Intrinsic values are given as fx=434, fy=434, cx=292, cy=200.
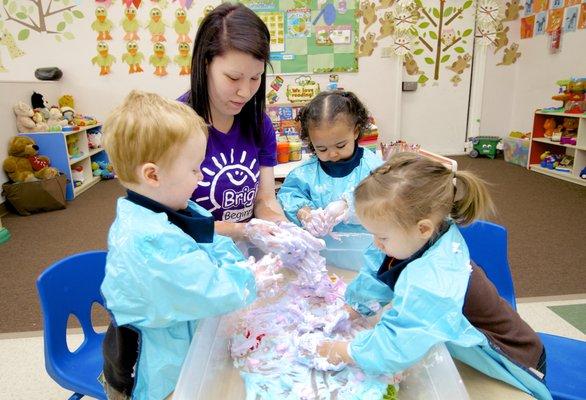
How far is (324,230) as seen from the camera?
1.40 metres

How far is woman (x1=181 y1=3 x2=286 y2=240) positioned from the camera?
1160 mm

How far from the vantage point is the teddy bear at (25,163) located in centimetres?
397

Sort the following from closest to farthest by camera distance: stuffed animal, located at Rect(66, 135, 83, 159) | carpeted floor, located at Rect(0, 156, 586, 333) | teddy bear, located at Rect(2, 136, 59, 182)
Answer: carpeted floor, located at Rect(0, 156, 586, 333) → teddy bear, located at Rect(2, 136, 59, 182) → stuffed animal, located at Rect(66, 135, 83, 159)

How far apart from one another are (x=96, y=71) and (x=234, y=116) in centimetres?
450

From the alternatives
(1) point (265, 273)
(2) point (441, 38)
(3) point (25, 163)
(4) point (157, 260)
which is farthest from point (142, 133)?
(2) point (441, 38)

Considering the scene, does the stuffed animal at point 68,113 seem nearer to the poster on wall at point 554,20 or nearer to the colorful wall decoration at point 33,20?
→ the colorful wall decoration at point 33,20

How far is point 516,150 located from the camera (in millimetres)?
5301

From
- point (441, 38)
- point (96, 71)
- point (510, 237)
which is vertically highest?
point (441, 38)

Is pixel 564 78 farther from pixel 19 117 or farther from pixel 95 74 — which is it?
pixel 19 117

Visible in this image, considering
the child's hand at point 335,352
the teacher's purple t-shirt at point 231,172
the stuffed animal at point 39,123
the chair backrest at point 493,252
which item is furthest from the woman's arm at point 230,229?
the stuffed animal at point 39,123

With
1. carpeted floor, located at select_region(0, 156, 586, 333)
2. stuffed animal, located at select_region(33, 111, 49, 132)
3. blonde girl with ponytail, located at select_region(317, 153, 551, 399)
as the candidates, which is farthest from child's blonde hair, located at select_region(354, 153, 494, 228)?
stuffed animal, located at select_region(33, 111, 49, 132)

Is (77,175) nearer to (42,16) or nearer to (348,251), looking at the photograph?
(42,16)

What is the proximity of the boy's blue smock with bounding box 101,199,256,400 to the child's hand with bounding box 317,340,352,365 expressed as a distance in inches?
7.7

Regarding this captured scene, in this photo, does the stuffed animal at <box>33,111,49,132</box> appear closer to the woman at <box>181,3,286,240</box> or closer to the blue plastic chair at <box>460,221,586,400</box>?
the woman at <box>181,3,286,240</box>
